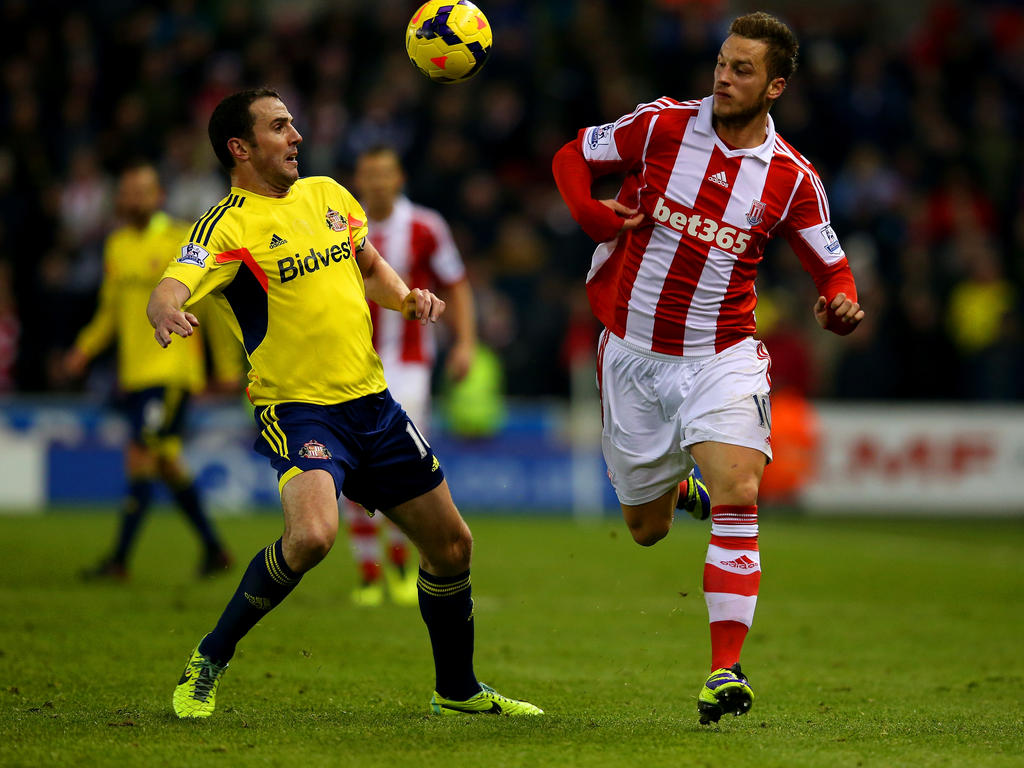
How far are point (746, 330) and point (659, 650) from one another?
2504 mm

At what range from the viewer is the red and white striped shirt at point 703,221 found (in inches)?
237

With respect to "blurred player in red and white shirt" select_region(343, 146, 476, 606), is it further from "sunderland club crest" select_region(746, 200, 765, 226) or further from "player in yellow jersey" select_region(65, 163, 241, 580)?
"sunderland club crest" select_region(746, 200, 765, 226)

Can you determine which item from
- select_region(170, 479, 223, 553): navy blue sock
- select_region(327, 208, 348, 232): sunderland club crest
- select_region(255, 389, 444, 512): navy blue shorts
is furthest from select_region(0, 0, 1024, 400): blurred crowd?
select_region(255, 389, 444, 512): navy blue shorts

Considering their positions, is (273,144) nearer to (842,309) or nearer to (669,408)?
(669,408)

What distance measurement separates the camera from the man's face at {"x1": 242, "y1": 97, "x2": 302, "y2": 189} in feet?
18.9

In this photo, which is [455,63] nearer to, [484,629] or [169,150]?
[484,629]

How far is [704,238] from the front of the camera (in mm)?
6059

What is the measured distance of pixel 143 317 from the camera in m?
10.6

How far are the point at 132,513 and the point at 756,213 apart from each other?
20.0ft

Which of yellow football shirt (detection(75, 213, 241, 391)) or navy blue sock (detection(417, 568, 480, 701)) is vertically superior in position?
yellow football shirt (detection(75, 213, 241, 391))

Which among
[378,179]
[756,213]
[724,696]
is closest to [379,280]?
[756,213]

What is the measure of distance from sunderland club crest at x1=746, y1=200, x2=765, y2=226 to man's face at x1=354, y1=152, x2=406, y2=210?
4.10 meters

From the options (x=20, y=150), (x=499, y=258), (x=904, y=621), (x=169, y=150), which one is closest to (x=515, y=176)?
(x=499, y=258)

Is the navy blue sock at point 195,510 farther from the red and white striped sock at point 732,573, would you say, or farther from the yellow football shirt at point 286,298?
the red and white striped sock at point 732,573
